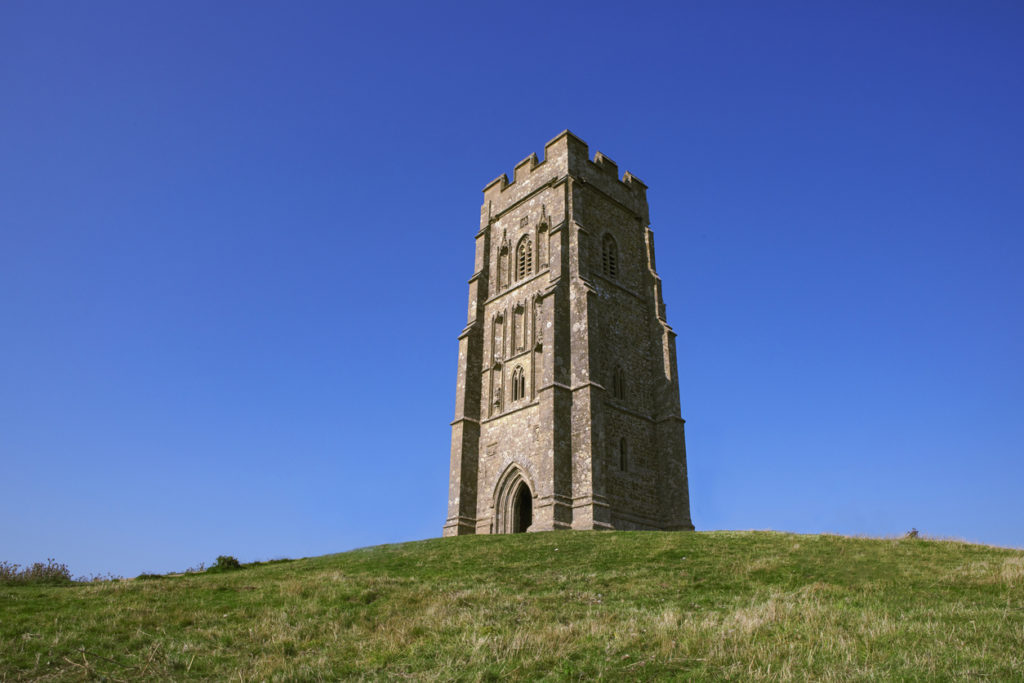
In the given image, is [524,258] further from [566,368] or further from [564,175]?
[566,368]

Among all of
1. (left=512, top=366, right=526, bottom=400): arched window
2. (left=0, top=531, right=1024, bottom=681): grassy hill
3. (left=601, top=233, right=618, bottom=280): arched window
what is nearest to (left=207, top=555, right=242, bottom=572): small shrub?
(left=0, top=531, right=1024, bottom=681): grassy hill

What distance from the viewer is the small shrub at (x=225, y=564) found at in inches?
936

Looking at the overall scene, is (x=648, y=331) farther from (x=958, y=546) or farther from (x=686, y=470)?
(x=958, y=546)

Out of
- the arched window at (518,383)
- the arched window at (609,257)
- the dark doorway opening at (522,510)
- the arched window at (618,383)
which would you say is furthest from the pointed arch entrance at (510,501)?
the arched window at (609,257)

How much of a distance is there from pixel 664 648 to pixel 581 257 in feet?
80.2

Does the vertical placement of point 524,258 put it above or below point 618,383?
above

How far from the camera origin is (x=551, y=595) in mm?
13586

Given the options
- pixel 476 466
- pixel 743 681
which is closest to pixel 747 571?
pixel 743 681

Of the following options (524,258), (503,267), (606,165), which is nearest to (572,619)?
(524,258)

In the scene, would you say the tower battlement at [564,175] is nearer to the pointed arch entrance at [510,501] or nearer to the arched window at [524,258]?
the arched window at [524,258]

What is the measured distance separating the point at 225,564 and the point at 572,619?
1717cm

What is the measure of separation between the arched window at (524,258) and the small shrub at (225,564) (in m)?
18.2

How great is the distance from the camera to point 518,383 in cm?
3203

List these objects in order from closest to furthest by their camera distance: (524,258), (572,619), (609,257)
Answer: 1. (572,619)
2. (609,257)
3. (524,258)
